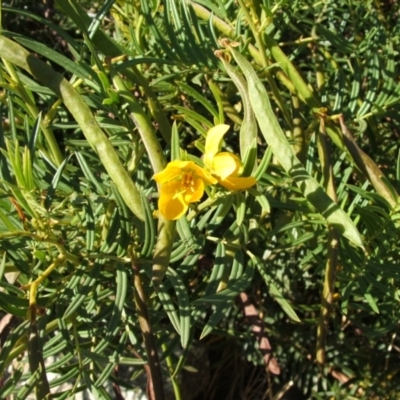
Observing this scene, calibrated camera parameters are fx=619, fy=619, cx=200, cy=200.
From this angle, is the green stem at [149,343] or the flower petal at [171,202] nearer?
the flower petal at [171,202]

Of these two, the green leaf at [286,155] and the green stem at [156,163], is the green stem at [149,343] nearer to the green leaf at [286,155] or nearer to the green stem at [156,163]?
the green stem at [156,163]

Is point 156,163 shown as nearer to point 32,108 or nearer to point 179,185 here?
point 179,185

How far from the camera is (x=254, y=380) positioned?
168cm

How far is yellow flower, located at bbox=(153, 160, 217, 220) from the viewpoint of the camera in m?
0.73

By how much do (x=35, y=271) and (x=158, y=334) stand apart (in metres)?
0.32

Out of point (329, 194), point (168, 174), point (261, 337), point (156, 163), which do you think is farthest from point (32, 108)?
point (261, 337)

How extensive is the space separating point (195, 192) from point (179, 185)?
2cm

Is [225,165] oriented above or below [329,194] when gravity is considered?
above

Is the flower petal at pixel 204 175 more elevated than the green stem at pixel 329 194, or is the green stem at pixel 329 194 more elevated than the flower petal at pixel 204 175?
the flower petal at pixel 204 175

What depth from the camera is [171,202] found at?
0.76m

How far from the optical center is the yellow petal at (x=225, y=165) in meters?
0.72

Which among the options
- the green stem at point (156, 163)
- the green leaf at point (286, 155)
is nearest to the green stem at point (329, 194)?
the green leaf at point (286, 155)

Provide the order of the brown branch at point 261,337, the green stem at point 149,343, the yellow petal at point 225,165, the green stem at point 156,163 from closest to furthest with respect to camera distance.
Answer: the yellow petal at point 225,165, the green stem at point 156,163, the green stem at point 149,343, the brown branch at point 261,337

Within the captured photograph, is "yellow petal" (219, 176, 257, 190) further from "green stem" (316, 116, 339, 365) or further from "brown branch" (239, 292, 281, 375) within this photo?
"brown branch" (239, 292, 281, 375)
